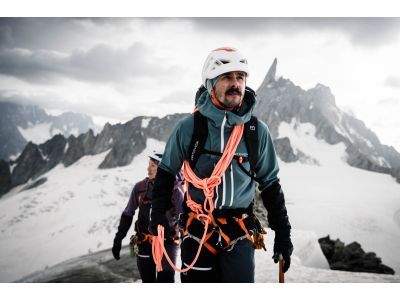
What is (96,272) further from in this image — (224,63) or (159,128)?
(159,128)

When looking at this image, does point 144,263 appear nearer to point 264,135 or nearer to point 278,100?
point 264,135

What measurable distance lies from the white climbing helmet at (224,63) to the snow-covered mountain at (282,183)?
17.0ft

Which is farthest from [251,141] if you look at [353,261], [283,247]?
[353,261]

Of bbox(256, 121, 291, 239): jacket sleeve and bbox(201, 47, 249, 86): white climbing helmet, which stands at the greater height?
bbox(201, 47, 249, 86): white climbing helmet

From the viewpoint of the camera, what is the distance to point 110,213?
4703 centimetres

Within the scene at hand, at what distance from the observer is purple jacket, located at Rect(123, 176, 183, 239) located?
14.1 ft

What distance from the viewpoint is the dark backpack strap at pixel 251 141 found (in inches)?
106

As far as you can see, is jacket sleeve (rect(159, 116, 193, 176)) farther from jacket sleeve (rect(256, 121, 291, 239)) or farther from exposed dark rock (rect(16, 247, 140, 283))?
exposed dark rock (rect(16, 247, 140, 283))

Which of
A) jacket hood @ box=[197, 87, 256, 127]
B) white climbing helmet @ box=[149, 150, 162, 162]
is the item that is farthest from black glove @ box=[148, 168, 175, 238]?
white climbing helmet @ box=[149, 150, 162, 162]

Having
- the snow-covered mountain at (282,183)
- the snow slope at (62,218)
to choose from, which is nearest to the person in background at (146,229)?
the snow-covered mountain at (282,183)

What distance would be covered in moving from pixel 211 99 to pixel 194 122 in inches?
11.4

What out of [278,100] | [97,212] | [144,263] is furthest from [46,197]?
[278,100]

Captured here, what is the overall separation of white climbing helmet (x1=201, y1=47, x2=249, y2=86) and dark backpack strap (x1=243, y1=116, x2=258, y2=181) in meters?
0.53

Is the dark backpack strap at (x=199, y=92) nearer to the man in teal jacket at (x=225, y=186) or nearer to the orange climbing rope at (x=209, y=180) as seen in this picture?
the man in teal jacket at (x=225, y=186)
